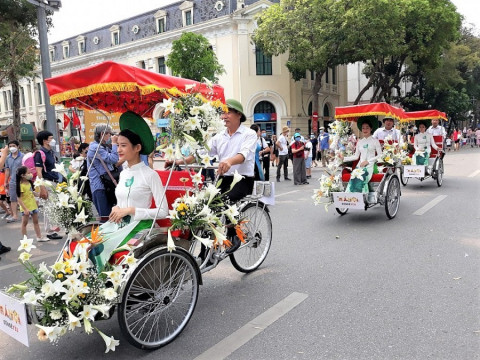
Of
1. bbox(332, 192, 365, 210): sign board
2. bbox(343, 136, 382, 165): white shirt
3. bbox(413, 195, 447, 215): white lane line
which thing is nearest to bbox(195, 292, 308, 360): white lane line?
bbox(332, 192, 365, 210): sign board

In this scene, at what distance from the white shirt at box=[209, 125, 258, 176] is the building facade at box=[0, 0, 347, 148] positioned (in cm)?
2208

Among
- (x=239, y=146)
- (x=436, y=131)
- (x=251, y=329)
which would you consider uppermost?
(x=436, y=131)

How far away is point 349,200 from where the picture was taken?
673 centimetres

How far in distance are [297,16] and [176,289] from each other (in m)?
23.1

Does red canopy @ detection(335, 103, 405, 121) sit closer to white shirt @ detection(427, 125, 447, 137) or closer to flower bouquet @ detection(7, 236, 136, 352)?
white shirt @ detection(427, 125, 447, 137)

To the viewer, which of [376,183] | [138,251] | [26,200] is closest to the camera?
[138,251]

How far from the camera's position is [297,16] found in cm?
2356

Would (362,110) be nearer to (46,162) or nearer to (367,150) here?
(367,150)

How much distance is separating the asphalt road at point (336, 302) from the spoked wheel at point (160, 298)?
0.12 m

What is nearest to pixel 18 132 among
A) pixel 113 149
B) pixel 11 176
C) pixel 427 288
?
pixel 11 176

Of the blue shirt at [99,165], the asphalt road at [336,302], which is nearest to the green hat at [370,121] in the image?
the asphalt road at [336,302]

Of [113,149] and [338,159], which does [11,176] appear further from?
[338,159]

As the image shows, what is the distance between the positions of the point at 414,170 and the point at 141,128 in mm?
7956

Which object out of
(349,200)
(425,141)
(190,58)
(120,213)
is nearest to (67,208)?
(120,213)
